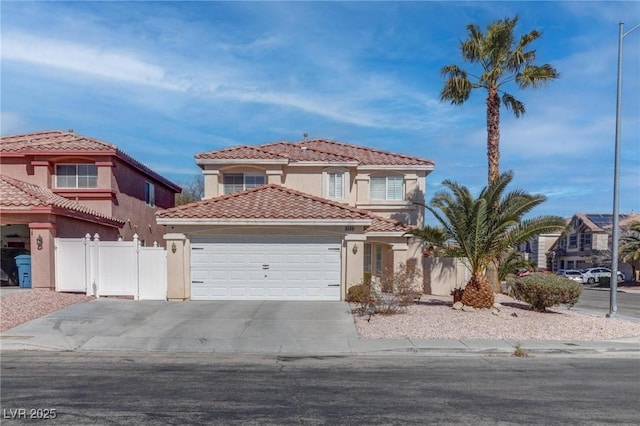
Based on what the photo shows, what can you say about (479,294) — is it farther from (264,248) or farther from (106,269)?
(106,269)

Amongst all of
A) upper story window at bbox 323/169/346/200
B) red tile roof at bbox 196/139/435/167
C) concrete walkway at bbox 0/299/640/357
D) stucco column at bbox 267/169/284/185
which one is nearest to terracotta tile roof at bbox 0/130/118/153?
red tile roof at bbox 196/139/435/167

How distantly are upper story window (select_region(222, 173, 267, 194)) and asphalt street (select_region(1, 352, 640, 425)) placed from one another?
48.1ft

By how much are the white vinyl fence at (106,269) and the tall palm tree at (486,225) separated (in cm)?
1034

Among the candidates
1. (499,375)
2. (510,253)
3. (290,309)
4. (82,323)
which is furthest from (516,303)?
(82,323)

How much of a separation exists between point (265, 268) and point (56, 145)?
1220cm

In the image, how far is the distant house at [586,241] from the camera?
51.1m

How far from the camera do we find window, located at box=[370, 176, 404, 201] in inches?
1024

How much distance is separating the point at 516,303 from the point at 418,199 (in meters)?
8.66

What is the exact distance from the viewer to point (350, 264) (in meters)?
18.5

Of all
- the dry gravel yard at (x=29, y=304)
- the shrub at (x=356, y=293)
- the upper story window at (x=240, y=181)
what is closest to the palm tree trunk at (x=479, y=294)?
the shrub at (x=356, y=293)

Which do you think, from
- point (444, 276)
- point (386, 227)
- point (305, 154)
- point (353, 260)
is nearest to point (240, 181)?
point (305, 154)

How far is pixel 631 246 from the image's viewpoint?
126 ft

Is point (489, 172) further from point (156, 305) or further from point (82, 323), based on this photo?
point (82, 323)

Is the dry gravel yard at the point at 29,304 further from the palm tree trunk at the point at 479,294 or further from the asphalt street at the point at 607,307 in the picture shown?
the asphalt street at the point at 607,307
